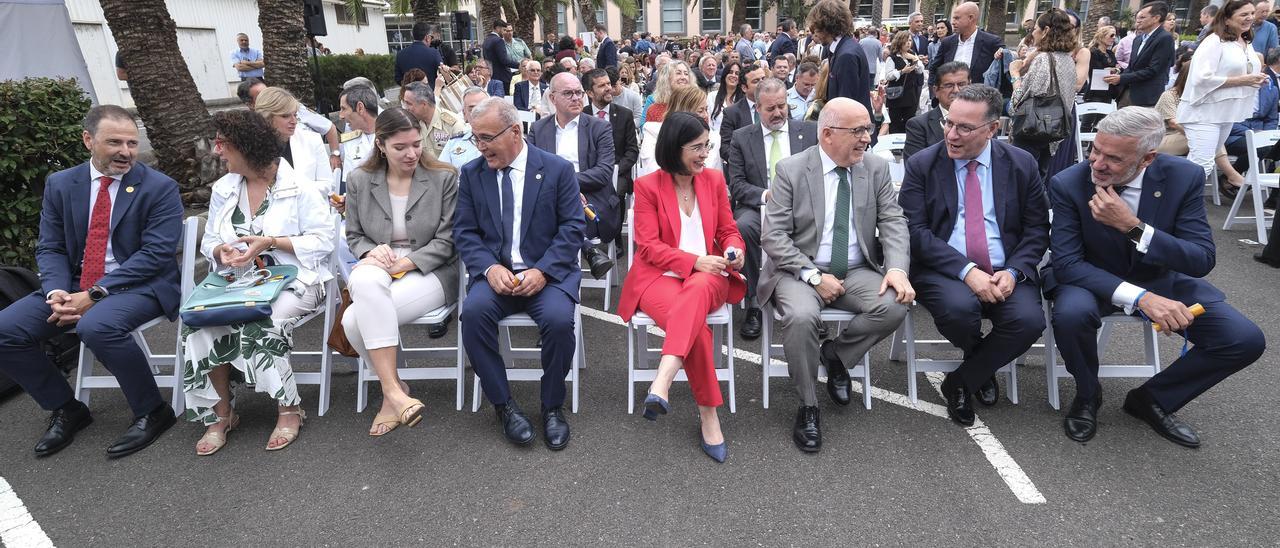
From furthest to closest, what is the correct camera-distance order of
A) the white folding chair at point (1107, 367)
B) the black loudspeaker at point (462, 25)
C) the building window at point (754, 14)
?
the building window at point (754, 14) < the black loudspeaker at point (462, 25) < the white folding chair at point (1107, 367)

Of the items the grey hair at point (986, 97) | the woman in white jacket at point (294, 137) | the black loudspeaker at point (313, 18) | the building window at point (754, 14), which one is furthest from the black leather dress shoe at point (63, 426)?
the building window at point (754, 14)

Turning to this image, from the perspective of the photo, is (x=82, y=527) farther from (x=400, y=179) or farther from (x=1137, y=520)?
(x=1137, y=520)

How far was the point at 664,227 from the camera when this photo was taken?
3.61 m

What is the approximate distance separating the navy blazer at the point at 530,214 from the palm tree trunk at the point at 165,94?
14.8 feet

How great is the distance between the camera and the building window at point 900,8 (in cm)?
4247

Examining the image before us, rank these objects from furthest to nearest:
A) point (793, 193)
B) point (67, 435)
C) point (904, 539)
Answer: point (793, 193), point (67, 435), point (904, 539)

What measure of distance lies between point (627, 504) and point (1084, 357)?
230 centimetres

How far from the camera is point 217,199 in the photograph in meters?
3.59

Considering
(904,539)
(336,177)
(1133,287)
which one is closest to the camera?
(904,539)

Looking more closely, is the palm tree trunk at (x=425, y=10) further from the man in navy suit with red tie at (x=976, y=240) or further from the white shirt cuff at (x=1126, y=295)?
the white shirt cuff at (x=1126, y=295)

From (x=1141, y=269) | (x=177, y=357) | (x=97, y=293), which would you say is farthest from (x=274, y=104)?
(x=1141, y=269)

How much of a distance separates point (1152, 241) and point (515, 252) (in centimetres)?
311

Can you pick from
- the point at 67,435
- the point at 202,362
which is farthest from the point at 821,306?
the point at 67,435

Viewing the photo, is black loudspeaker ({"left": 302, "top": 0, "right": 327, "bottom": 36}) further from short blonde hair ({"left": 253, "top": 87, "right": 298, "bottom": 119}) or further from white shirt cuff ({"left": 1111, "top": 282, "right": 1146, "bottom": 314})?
white shirt cuff ({"left": 1111, "top": 282, "right": 1146, "bottom": 314})
